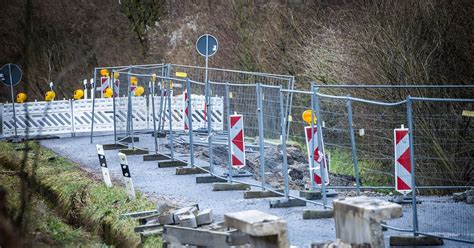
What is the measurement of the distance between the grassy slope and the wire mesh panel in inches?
145

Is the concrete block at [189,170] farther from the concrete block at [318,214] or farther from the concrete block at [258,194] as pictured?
the concrete block at [318,214]

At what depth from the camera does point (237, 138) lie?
15.7m

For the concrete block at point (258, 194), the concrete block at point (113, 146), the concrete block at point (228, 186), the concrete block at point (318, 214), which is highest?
the concrete block at point (113, 146)

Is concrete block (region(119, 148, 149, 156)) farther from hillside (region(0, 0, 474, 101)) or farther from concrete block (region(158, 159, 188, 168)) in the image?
hillside (region(0, 0, 474, 101))

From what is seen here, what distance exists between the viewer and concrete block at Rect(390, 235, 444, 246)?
10.5 m

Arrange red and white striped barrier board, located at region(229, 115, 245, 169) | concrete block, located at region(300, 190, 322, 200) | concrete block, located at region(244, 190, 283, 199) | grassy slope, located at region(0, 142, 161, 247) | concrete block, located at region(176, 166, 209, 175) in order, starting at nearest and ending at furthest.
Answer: grassy slope, located at region(0, 142, 161, 247) < concrete block, located at region(300, 190, 322, 200) < concrete block, located at region(244, 190, 283, 199) < red and white striped barrier board, located at region(229, 115, 245, 169) < concrete block, located at region(176, 166, 209, 175)

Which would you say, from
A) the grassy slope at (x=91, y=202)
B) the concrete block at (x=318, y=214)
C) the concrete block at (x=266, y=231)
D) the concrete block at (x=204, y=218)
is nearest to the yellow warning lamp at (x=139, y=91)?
the grassy slope at (x=91, y=202)

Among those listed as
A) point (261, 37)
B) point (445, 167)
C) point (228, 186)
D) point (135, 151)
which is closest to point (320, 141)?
point (445, 167)

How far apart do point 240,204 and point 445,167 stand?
3.05 m

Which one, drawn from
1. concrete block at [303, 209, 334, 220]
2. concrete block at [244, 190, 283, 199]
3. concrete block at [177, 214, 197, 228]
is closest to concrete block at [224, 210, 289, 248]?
concrete block at [177, 214, 197, 228]

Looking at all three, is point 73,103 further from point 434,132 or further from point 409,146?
point 409,146

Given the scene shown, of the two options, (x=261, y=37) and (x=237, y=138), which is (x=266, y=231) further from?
(x=261, y=37)

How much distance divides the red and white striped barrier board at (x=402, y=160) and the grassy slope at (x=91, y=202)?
10.2 feet

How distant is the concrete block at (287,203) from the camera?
13.9 m
